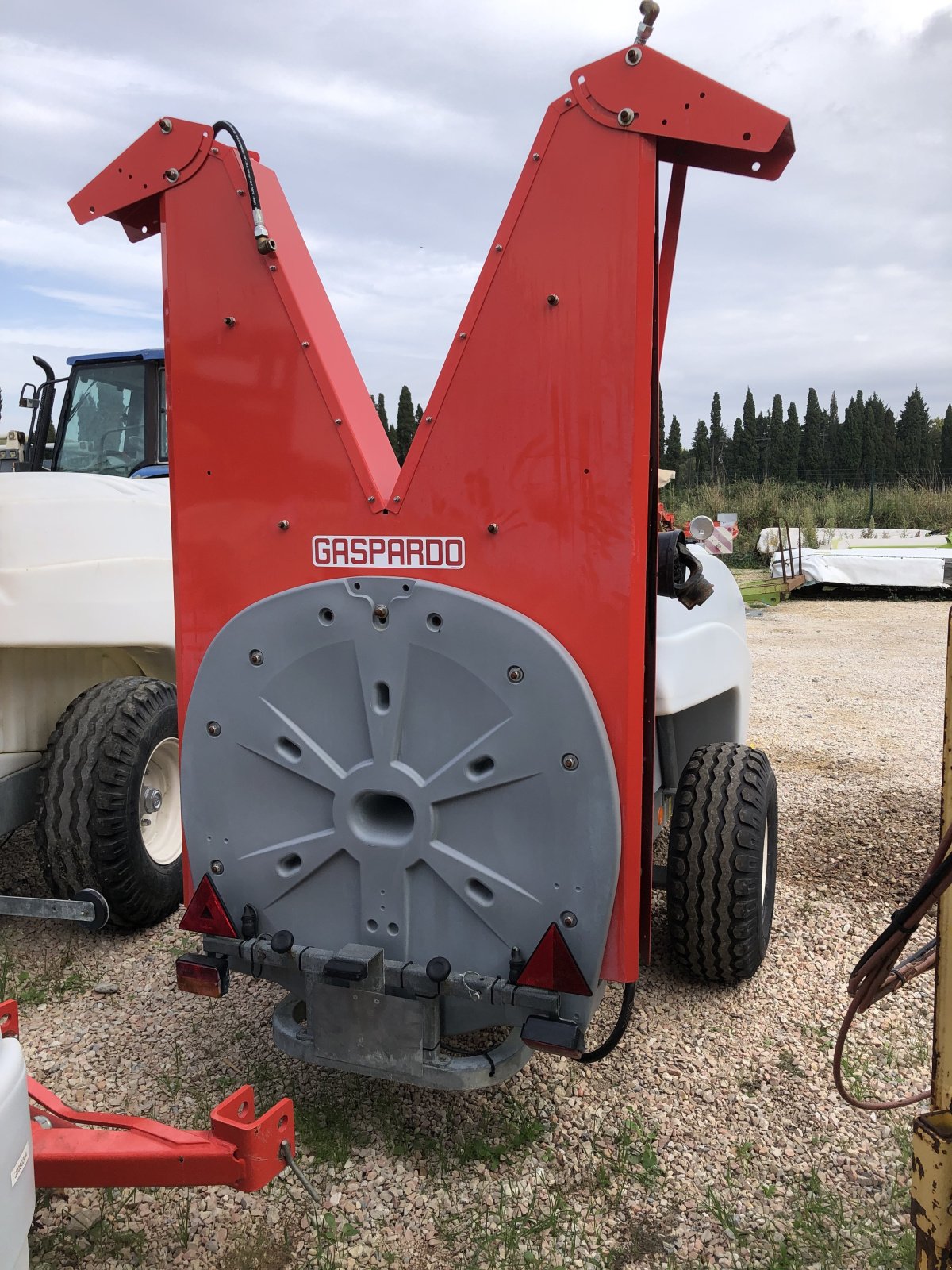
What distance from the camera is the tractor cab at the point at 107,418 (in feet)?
16.1

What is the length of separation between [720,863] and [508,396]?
61.0 inches

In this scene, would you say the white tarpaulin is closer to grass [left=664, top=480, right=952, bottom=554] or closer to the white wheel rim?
grass [left=664, top=480, right=952, bottom=554]

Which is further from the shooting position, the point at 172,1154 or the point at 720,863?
the point at 720,863

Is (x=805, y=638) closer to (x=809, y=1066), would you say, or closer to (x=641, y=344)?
(x=809, y=1066)

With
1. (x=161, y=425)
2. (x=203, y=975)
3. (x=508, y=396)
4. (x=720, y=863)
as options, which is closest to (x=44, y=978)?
(x=203, y=975)

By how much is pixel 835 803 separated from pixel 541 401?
12.1 feet

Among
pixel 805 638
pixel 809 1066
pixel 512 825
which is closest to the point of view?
pixel 512 825

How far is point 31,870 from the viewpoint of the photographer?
4094 millimetres

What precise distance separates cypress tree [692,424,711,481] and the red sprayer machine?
2906 centimetres

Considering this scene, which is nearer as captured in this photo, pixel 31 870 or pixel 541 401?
pixel 541 401

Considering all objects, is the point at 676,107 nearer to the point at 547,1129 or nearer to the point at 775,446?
the point at 547,1129

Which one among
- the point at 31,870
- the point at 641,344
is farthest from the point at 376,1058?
the point at 31,870

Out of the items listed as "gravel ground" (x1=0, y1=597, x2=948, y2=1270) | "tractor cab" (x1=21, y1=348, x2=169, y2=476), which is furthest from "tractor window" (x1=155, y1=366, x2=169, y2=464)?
"gravel ground" (x1=0, y1=597, x2=948, y2=1270)

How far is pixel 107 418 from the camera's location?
203 inches
